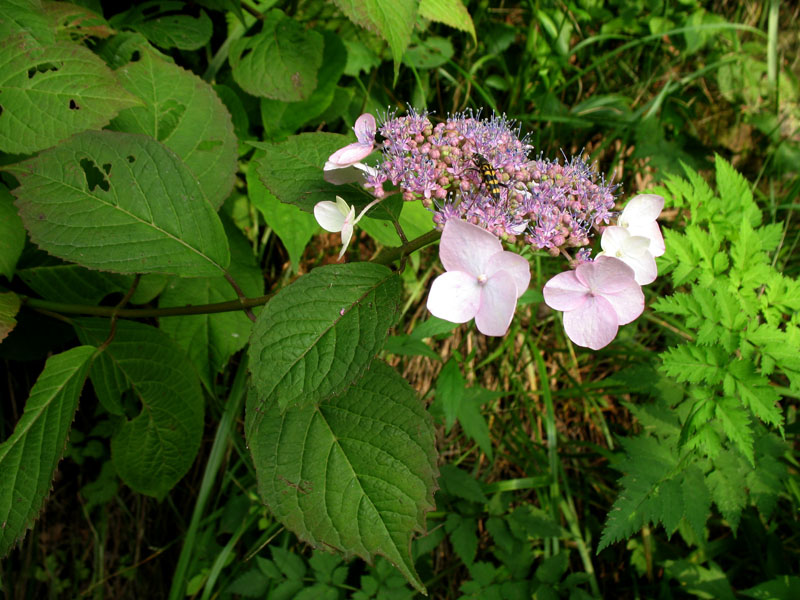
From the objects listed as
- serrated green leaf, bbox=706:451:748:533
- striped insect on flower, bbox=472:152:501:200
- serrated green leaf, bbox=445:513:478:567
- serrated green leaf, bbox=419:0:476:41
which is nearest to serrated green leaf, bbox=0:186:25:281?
striped insect on flower, bbox=472:152:501:200

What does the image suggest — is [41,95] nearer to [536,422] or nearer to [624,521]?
[624,521]

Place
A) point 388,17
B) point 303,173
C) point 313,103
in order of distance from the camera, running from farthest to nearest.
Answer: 1. point 313,103
2. point 388,17
3. point 303,173

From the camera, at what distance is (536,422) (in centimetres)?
221

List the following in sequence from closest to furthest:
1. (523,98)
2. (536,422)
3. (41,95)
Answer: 1. (41,95)
2. (536,422)
3. (523,98)

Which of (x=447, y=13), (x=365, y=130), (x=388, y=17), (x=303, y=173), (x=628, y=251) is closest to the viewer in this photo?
(x=628, y=251)

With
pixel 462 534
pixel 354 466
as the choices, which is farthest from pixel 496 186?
pixel 462 534

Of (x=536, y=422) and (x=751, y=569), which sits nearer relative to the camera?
(x=751, y=569)

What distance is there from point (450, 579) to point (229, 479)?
84 cm

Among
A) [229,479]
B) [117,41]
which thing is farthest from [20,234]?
[229,479]

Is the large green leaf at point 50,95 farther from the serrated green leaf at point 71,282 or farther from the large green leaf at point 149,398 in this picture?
the large green leaf at point 149,398

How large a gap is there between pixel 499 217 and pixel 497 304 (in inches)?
6.3

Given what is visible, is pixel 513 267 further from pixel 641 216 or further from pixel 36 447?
pixel 36 447

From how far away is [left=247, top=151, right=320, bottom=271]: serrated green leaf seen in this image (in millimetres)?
1537

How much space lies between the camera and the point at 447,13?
173cm
